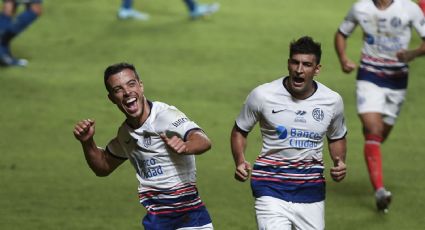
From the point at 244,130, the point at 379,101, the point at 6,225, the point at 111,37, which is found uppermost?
the point at 244,130

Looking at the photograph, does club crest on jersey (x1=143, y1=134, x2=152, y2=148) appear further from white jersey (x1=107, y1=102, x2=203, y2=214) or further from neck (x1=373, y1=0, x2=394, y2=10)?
neck (x1=373, y1=0, x2=394, y2=10)

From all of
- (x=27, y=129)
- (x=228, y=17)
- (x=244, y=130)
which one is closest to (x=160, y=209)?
(x=244, y=130)

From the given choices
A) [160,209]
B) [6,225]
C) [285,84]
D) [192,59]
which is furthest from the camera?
[192,59]

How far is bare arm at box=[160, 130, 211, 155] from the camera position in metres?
5.77

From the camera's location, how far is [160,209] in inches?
249

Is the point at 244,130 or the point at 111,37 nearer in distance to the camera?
the point at 244,130

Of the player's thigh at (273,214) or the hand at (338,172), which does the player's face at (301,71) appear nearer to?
the hand at (338,172)

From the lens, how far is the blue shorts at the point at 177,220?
6316mm

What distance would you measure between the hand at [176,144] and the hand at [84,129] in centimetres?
60

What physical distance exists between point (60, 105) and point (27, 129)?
1010mm

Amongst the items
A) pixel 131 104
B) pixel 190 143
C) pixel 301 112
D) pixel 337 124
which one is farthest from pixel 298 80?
pixel 131 104

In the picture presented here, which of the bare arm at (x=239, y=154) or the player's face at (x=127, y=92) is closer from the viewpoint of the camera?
the player's face at (x=127, y=92)

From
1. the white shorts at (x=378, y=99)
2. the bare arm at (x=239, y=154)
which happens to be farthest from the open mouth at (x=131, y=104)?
the white shorts at (x=378, y=99)

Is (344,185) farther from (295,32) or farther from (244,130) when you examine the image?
(295,32)
